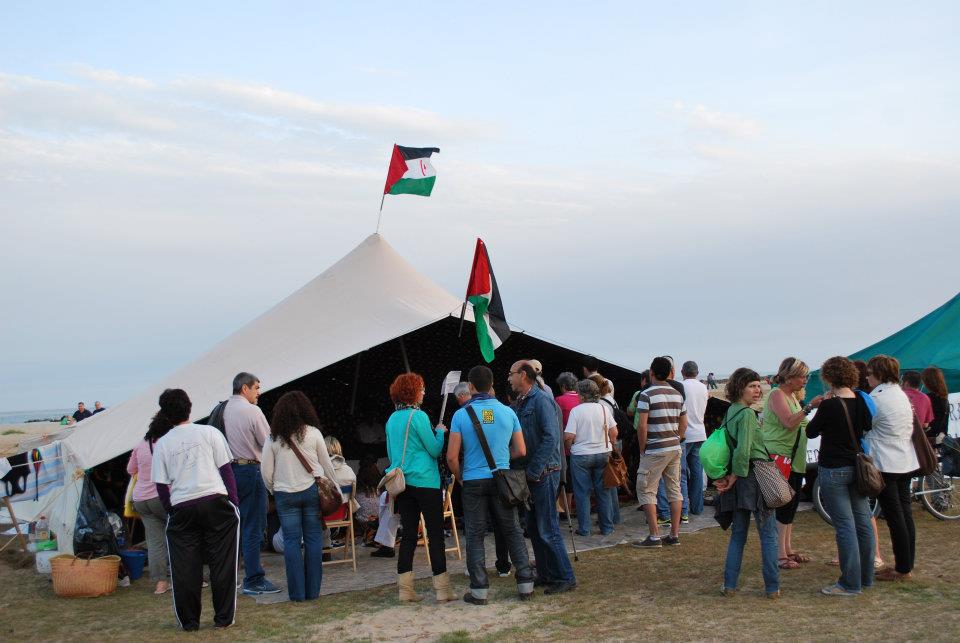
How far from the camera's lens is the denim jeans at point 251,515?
5.64 metres

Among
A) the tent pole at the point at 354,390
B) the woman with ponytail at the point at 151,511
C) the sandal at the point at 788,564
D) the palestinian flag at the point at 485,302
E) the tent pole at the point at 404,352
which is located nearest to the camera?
the sandal at the point at 788,564

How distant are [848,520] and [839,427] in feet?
1.61

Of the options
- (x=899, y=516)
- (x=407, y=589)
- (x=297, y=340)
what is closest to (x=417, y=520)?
(x=407, y=589)

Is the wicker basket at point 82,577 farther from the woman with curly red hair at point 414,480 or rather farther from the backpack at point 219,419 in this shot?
the woman with curly red hair at point 414,480

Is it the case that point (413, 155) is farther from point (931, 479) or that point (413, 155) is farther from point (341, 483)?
point (931, 479)

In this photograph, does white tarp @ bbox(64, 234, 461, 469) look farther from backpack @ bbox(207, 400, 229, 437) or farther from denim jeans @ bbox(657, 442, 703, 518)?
denim jeans @ bbox(657, 442, 703, 518)

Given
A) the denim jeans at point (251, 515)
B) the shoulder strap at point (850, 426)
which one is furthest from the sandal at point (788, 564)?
the denim jeans at point (251, 515)

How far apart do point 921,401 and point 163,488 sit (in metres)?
5.62

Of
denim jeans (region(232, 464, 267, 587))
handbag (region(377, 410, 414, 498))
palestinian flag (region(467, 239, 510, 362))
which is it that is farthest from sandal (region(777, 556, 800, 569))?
denim jeans (region(232, 464, 267, 587))

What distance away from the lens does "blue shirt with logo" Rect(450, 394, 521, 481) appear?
4.91 metres

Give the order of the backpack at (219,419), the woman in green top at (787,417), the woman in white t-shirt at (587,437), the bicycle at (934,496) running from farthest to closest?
the bicycle at (934,496)
the woman in white t-shirt at (587,437)
the backpack at (219,419)
the woman in green top at (787,417)

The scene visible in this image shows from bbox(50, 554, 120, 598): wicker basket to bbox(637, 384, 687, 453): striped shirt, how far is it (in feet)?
12.5

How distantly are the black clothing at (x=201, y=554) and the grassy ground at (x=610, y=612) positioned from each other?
12 centimetres

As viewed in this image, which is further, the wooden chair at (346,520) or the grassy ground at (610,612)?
the wooden chair at (346,520)
